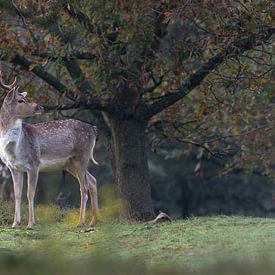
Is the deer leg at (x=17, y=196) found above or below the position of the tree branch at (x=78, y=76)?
below

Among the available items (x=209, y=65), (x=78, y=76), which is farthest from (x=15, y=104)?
(x=209, y=65)

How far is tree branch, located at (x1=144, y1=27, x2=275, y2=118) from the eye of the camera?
1354 centimetres

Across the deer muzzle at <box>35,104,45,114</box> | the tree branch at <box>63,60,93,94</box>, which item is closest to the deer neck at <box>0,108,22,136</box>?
the deer muzzle at <box>35,104,45,114</box>

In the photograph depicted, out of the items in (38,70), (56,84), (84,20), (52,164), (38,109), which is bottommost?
(52,164)

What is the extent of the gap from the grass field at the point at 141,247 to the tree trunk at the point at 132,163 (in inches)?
58.3

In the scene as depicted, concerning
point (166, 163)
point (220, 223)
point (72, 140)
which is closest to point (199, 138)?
point (72, 140)

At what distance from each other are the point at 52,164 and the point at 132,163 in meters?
1.44

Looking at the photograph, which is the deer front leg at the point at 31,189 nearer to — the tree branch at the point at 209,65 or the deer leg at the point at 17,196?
the deer leg at the point at 17,196

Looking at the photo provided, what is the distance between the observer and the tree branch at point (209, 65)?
13539 millimetres

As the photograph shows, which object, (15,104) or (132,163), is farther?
(132,163)

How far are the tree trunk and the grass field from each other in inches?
58.3

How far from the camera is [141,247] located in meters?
11.0

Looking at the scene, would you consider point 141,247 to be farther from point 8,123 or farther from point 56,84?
point 56,84

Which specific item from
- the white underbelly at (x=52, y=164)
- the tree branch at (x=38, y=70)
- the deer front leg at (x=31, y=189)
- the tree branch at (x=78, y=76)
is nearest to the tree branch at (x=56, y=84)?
the tree branch at (x=38, y=70)
